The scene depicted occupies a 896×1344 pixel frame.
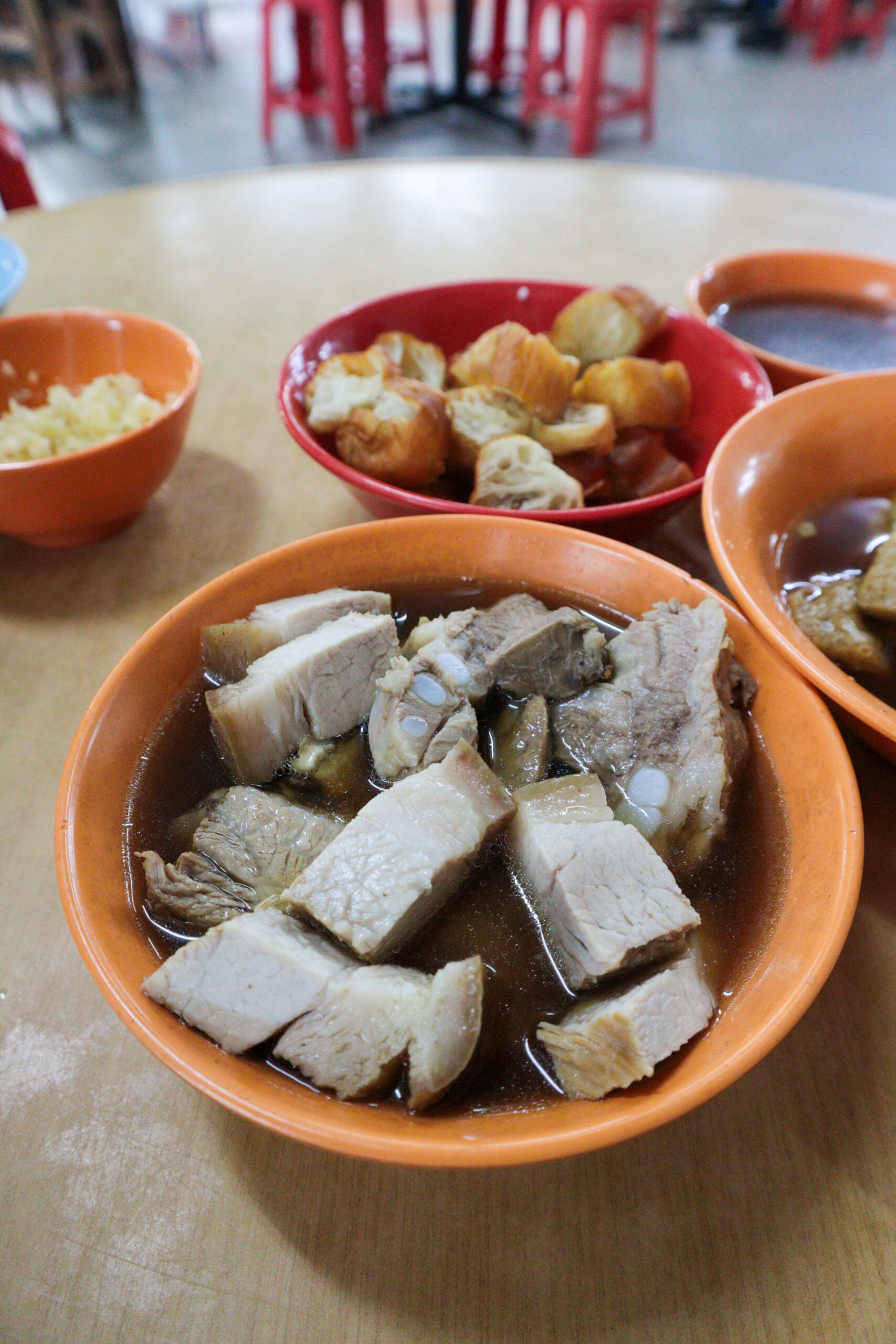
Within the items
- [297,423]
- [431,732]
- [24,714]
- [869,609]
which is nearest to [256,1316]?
[431,732]

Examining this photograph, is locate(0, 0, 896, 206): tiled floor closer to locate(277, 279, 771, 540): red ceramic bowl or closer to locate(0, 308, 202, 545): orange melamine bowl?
locate(0, 308, 202, 545): orange melamine bowl

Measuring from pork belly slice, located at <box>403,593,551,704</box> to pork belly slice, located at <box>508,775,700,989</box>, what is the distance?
21 cm

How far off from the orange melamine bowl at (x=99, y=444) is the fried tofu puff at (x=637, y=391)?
691mm

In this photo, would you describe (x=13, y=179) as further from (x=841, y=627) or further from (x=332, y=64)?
(x=332, y=64)

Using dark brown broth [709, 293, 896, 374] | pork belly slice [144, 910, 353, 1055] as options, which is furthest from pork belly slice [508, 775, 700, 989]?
dark brown broth [709, 293, 896, 374]

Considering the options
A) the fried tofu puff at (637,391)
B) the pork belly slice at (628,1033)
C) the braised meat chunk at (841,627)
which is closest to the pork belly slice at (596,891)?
the pork belly slice at (628,1033)

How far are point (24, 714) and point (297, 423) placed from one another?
623mm

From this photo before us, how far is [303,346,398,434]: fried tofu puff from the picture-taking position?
134 centimetres

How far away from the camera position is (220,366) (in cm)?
188

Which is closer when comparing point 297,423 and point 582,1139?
point 582,1139

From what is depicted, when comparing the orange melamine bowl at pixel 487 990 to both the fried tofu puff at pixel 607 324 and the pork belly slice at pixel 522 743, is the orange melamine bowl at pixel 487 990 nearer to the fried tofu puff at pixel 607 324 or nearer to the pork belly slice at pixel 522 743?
the pork belly slice at pixel 522 743

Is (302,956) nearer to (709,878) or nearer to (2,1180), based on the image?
(2,1180)

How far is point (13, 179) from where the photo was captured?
2.62m

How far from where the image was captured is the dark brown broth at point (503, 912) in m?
0.80
